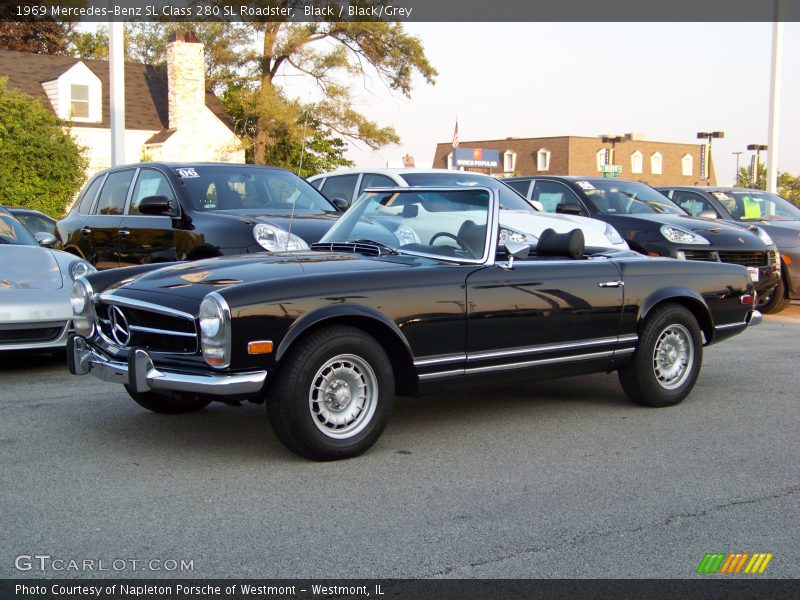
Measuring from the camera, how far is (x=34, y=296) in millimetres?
7602

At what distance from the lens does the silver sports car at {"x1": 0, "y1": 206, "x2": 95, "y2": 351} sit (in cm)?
744

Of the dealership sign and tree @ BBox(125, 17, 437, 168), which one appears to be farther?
the dealership sign

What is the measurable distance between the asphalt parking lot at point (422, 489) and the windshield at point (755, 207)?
26.2 feet

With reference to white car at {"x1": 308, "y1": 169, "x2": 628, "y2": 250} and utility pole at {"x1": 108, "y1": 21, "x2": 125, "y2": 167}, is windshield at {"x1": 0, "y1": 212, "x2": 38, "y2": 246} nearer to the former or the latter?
white car at {"x1": 308, "y1": 169, "x2": 628, "y2": 250}

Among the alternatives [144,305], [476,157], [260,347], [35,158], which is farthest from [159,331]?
[476,157]

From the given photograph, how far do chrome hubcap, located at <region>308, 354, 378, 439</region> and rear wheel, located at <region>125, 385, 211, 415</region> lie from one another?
1.31 m

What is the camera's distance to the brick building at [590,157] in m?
63.3

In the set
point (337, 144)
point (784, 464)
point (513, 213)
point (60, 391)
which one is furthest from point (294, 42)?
point (784, 464)

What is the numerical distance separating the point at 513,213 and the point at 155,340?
19.5ft

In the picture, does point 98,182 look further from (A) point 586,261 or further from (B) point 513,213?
(A) point 586,261

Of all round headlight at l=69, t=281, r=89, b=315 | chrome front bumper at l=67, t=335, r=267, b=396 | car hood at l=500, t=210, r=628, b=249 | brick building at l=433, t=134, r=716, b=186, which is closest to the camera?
chrome front bumper at l=67, t=335, r=267, b=396

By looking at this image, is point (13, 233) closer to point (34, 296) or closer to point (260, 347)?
point (34, 296)

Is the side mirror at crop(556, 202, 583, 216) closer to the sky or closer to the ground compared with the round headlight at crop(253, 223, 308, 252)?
closer to the sky
